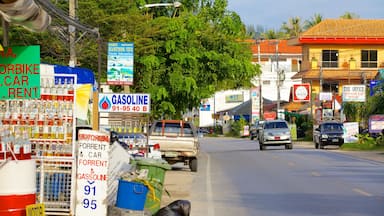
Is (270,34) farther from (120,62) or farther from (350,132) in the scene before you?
(120,62)

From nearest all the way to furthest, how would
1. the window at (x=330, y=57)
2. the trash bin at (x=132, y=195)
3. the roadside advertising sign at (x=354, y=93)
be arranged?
1. the trash bin at (x=132, y=195)
2. the roadside advertising sign at (x=354, y=93)
3. the window at (x=330, y=57)

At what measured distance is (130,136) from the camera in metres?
29.3

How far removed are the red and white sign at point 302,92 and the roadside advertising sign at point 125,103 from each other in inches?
2229

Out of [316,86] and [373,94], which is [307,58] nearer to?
[316,86]

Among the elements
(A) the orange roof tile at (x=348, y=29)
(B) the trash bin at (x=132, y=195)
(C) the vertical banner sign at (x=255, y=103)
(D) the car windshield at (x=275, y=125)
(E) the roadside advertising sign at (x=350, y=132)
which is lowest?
(B) the trash bin at (x=132, y=195)

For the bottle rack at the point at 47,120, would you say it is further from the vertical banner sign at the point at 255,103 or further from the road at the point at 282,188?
the vertical banner sign at the point at 255,103

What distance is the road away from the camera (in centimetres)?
1780

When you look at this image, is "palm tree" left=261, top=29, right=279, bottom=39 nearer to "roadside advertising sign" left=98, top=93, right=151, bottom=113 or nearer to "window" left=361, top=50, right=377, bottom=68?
"window" left=361, top=50, right=377, bottom=68

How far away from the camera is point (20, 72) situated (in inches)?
495

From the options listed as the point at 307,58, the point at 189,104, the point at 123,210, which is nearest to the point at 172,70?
the point at 189,104

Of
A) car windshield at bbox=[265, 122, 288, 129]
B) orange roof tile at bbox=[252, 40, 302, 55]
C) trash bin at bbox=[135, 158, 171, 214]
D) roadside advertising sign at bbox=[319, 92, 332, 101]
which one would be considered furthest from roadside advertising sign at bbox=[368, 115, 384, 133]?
orange roof tile at bbox=[252, 40, 302, 55]

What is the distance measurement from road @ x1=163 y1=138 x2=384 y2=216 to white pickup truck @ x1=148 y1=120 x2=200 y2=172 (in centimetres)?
63

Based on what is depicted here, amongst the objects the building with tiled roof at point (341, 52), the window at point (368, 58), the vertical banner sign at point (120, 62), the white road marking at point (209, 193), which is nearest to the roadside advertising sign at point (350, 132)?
the white road marking at point (209, 193)

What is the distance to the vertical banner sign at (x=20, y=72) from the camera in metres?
12.5
